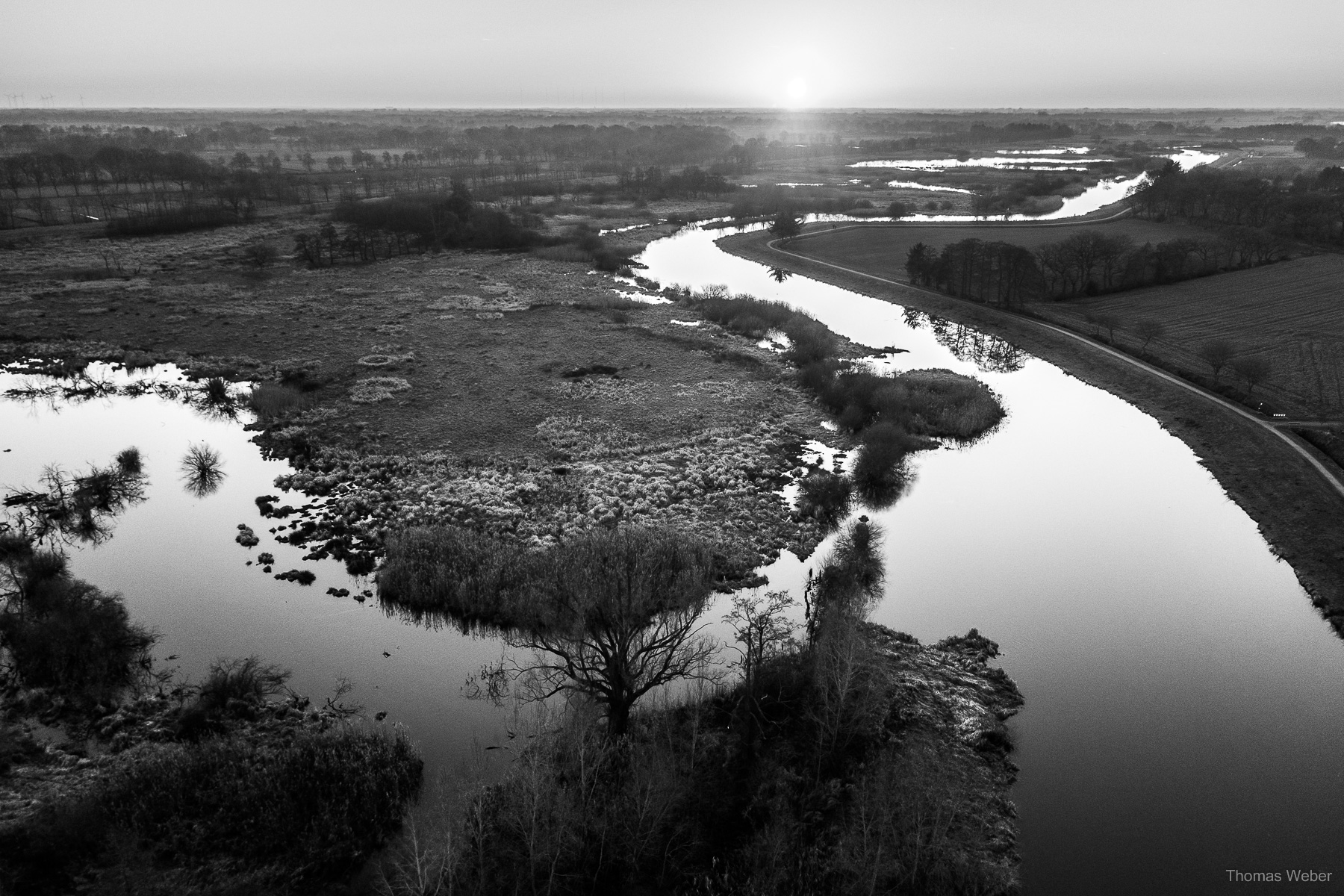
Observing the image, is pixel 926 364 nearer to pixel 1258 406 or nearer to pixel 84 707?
pixel 1258 406

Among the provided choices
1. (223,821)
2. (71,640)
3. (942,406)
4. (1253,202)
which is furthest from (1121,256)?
(71,640)

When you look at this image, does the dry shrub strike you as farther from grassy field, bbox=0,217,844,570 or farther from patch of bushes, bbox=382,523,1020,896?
patch of bushes, bbox=382,523,1020,896

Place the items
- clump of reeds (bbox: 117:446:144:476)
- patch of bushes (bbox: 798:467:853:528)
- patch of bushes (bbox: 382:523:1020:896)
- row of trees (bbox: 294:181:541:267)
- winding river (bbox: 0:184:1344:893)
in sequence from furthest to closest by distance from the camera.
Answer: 1. row of trees (bbox: 294:181:541:267)
2. clump of reeds (bbox: 117:446:144:476)
3. patch of bushes (bbox: 798:467:853:528)
4. winding river (bbox: 0:184:1344:893)
5. patch of bushes (bbox: 382:523:1020:896)

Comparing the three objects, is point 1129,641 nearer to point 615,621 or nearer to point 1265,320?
point 615,621

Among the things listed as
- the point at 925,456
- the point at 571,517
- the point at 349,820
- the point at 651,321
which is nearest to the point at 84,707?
the point at 349,820

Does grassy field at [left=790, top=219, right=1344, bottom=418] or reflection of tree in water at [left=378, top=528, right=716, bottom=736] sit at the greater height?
grassy field at [left=790, top=219, right=1344, bottom=418]

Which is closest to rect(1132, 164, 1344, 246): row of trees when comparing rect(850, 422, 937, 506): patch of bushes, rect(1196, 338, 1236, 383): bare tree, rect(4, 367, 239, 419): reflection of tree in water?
rect(1196, 338, 1236, 383): bare tree
